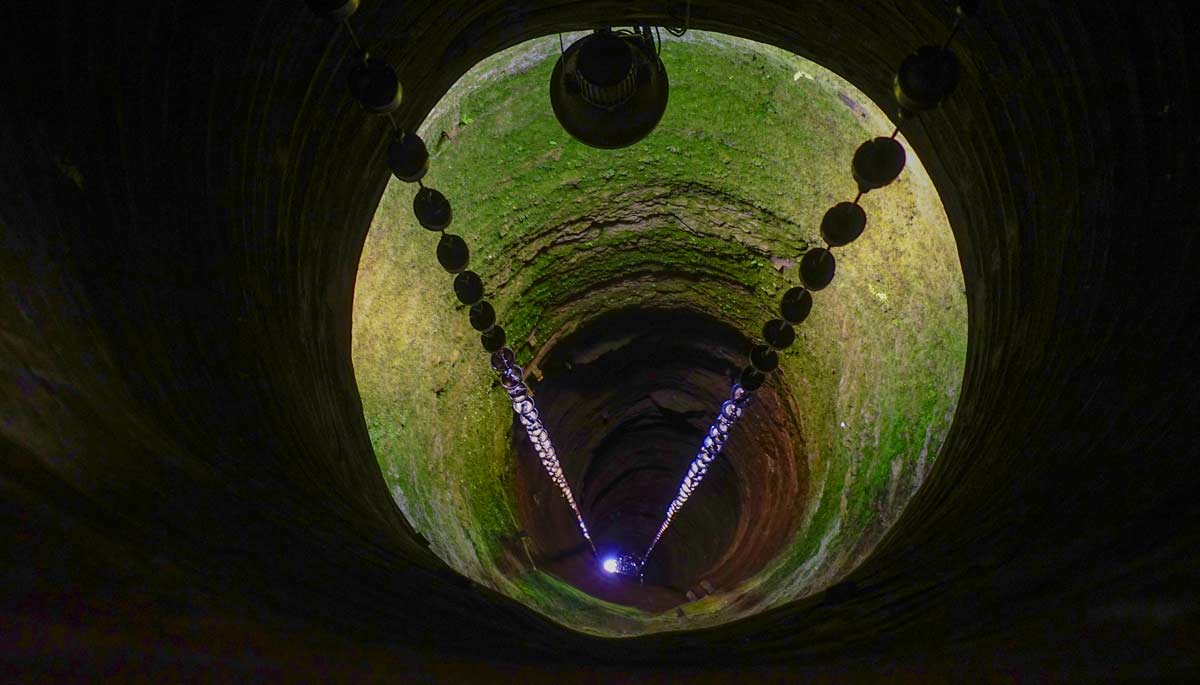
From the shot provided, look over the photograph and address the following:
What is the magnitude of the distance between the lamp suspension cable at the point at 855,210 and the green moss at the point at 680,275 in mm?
432

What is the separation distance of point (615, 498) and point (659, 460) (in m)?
0.73

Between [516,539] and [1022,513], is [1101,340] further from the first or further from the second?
[516,539]

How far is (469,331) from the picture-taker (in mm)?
4906

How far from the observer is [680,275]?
224 inches

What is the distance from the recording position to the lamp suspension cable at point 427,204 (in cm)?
244

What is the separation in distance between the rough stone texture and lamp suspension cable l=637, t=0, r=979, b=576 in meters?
0.14

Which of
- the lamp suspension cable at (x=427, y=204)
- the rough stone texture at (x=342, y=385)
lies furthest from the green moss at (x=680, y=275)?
the rough stone texture at (x=342, y=385)

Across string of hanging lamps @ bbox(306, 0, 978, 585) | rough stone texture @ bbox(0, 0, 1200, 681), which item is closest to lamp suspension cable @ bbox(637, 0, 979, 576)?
string of hanging lamps @ bbox(306, 0, 978, 585)

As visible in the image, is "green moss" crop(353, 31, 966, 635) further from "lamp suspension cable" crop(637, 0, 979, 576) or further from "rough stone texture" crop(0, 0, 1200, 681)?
"rough stone texture" crop(0, 0, 1200, 681)

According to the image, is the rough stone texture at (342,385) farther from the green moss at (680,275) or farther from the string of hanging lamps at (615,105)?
the green moss at (680,275)

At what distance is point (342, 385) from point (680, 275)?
3279 mm

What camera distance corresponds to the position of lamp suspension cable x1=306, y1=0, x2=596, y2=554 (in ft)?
8.00

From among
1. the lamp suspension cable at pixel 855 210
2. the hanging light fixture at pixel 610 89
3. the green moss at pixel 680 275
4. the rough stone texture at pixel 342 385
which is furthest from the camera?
the green moss at pixel 680 275

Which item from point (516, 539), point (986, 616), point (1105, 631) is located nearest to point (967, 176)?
point (986, 616)
